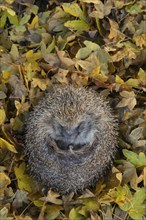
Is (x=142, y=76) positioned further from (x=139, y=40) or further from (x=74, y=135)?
(x=74, y=135)

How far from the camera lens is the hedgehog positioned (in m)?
3.41

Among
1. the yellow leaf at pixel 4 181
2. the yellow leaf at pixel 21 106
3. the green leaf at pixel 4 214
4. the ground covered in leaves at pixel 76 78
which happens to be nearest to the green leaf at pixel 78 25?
the ground covered in leaves at pixel 76 78

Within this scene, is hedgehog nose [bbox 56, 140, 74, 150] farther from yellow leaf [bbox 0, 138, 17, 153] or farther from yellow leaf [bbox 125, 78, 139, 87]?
yellow leaf [bbox 125, 78, 139, 87]

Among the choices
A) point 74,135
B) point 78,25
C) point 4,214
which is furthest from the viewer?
point 78,25

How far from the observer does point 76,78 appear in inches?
137

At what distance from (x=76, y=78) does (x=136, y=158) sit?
1.79 ft

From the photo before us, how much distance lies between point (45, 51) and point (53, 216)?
2.95 feet

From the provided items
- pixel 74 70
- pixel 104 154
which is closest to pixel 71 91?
pixel 74 70

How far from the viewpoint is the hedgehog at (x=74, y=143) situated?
341cm

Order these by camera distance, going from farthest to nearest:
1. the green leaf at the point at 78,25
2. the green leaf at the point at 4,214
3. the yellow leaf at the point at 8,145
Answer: the green leaf at the point at 78,25
the yellow leaf at the point at 8,145
the green leaf at the point at 4,214

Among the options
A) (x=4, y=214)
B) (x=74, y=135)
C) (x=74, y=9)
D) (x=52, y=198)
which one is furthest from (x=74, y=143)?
(x=74, y=9)

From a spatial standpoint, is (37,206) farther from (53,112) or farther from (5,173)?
(53,112)

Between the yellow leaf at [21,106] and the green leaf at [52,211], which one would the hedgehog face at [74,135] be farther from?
the green leaf at [52,211]

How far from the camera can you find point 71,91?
135 inches
